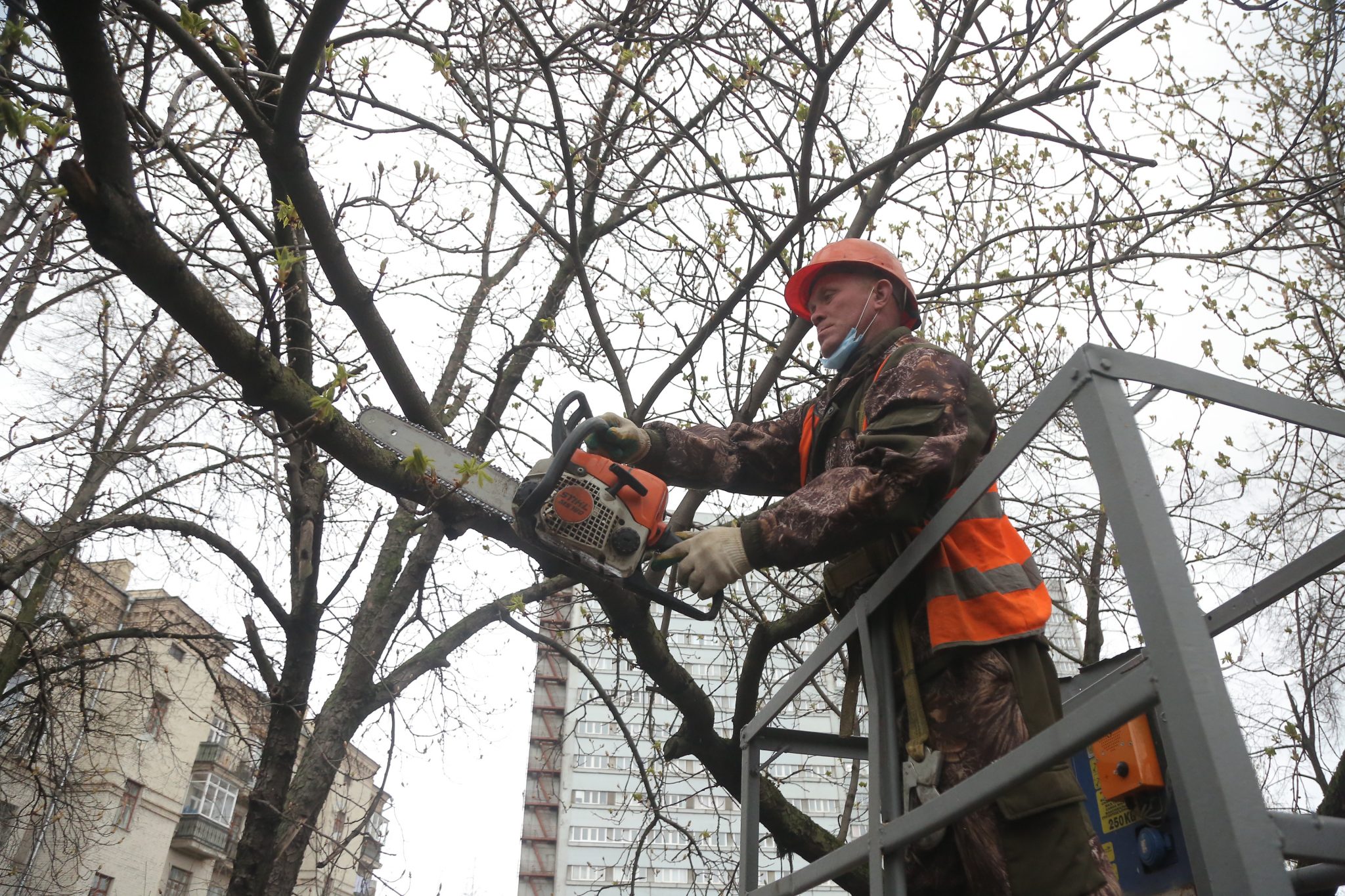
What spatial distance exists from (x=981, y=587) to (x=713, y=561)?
27.1 inches

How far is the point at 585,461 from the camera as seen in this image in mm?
3035

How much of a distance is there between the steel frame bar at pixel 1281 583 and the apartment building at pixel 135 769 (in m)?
5.09

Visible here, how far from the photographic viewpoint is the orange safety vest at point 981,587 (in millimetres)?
2131

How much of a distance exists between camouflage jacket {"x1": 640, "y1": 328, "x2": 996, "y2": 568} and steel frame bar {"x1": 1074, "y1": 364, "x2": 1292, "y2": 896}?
0.60 meters

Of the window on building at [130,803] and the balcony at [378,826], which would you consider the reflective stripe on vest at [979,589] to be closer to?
the balcony at [378,826]

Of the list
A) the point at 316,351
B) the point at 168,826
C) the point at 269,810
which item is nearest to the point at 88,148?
the point at 316,351

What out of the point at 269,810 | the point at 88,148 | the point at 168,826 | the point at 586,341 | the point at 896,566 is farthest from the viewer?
the point at 168,826

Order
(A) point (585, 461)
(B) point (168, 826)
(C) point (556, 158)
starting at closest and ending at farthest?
1. (A) point (585, 461)
2. (C) point (556, 158)
3. (B) point (168, 826)

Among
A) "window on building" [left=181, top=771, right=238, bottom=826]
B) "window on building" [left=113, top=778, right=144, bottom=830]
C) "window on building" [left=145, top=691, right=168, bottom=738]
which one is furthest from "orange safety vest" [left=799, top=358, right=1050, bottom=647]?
"window on building" [left=181, top=771, right=238, bottom=826]

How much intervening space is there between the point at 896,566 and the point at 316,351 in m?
5.04

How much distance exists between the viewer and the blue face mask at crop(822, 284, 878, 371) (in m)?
2.93

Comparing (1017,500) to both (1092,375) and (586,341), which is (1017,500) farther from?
(1092,375)

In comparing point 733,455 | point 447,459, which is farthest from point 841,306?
point 447,459

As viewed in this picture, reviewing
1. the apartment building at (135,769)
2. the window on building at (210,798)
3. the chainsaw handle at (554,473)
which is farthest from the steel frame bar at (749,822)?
the window on building at (210,798)
